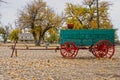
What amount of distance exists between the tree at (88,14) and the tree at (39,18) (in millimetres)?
7980

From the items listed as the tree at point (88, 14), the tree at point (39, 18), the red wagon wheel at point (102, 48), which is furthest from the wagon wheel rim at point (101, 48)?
the tree at point (39, 18)

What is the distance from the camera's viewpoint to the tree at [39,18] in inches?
3098

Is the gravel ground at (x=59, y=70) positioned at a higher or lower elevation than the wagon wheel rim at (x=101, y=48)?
lower

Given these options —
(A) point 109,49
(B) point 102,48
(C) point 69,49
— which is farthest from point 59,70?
(A) point 109,49

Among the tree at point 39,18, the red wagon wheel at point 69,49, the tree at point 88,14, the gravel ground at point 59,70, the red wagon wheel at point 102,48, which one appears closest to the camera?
the gravel ground at point 59,70

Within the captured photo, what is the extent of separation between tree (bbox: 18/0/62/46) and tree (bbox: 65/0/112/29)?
7980 millimetres

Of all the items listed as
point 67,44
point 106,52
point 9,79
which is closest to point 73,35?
point 67,44

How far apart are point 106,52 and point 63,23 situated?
54.1 m

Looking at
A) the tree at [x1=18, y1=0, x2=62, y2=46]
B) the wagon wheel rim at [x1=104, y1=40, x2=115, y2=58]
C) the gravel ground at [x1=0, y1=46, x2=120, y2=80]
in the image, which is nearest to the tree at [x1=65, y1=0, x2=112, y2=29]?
the tree at [x1=18, y1=0, x2=62, y2=46]

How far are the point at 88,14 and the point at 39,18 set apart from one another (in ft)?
44.8

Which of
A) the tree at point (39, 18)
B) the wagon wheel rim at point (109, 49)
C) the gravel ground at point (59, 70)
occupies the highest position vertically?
the tree at point (39, 18)

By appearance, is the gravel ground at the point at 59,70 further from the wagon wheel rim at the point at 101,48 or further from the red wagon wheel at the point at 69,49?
the red wagon wheel at the point at 69,49

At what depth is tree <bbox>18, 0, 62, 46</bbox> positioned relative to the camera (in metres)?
78.7

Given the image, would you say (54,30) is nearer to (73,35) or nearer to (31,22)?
(31,22)
